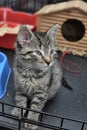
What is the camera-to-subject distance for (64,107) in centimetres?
129

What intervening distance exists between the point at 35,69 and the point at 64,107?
263 mm

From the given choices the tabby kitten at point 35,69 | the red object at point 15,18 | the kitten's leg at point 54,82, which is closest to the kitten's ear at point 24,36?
the tabby kitten at point 35,69

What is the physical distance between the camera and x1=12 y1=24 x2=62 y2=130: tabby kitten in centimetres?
111

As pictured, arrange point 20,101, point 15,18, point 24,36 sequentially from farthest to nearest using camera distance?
point 15,18 → point 20,101 → point 24,36

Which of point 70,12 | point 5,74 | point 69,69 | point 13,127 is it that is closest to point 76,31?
point 70,12

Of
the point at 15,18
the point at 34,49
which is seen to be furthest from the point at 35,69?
the point at 15,18

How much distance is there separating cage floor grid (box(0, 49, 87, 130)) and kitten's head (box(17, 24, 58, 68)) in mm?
224

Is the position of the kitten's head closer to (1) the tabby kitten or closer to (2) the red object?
(1) the tabby kitten

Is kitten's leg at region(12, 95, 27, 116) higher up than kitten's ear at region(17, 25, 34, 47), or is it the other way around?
kitten's ear at region(17, 25, 34, 47)

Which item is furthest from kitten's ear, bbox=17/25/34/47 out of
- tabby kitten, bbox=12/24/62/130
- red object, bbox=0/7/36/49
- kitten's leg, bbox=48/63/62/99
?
red object, bbox=0/7/36/49

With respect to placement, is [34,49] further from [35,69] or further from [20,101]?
[20,101]

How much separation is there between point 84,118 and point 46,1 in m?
1.19

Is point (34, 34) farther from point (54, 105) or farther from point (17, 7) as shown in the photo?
point (17, 7)

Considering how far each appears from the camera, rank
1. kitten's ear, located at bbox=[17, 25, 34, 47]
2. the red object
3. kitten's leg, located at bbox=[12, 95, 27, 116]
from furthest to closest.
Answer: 1. the red object
2. kitten's leg, located at bbox=[12, 95, 27, 116]
3. kitten's ear, located at bbox=[17, 25, 34, 47]
